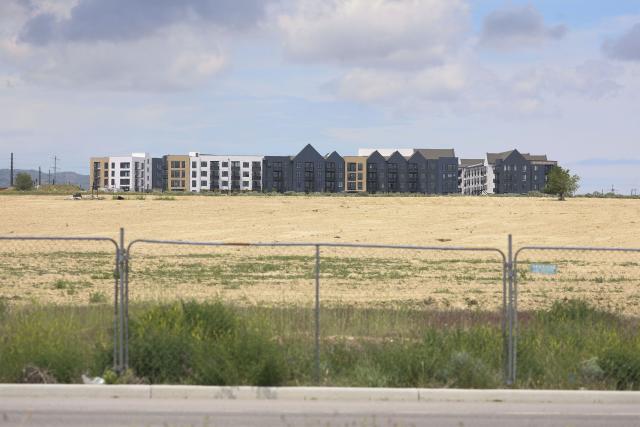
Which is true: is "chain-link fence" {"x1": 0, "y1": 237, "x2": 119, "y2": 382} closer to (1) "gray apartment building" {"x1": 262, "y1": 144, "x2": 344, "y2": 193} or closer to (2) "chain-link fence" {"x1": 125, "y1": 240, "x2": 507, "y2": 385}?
(2) "chain-link fence" {"x1": 125, "y1": 240, "x2": 507, "y2": 385}

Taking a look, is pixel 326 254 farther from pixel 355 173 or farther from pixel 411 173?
pixel 411 173

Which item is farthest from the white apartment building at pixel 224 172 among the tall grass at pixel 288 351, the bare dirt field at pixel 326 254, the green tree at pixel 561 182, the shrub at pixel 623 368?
the shrub at pixel 623 368

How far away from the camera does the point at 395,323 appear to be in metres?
13.0

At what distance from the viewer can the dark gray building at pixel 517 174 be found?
558 feet

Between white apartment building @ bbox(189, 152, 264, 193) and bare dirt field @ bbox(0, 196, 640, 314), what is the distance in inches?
4286

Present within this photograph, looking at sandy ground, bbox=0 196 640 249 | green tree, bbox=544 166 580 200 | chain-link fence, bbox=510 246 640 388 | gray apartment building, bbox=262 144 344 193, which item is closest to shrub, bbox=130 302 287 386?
chain-link fence, bbox=510 246 640 388

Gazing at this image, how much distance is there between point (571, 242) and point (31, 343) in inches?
1283

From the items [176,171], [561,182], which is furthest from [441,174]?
[561,182]

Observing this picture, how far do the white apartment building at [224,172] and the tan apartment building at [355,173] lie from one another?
1839cm

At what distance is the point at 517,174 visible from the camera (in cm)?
17150

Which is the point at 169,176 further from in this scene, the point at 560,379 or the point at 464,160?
the point at 560,379

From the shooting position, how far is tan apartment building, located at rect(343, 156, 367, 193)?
16562 centimetres

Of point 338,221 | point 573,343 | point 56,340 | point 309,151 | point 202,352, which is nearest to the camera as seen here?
point 202,352

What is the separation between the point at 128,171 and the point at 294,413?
604 ft
